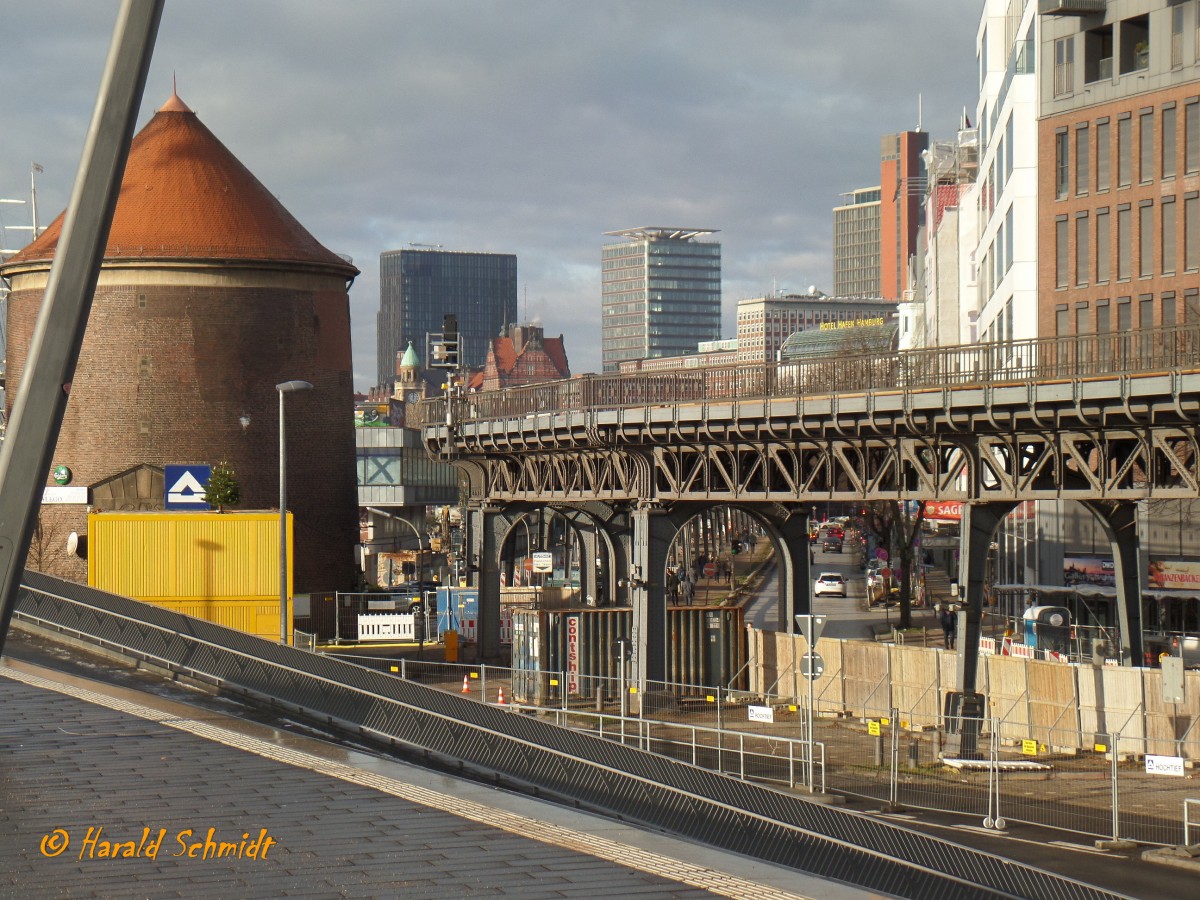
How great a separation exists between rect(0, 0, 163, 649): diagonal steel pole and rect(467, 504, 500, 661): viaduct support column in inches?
1821

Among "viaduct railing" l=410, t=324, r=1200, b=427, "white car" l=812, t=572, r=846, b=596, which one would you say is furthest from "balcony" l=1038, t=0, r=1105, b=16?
"white car" l=812, t=572, r=846, b=596

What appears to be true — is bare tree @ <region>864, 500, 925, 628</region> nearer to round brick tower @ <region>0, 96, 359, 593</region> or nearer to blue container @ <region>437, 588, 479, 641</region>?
blue container @ <region>437, 588, 479, 641</region>

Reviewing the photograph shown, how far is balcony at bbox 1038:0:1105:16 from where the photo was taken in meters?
55.2

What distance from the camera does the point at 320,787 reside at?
1639 centimetres

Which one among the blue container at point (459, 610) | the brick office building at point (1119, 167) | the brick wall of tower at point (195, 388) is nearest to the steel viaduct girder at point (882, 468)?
the blue container at point (459, 610)

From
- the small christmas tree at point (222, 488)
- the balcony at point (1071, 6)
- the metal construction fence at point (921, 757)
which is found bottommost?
the metal construction fence at point (921, 757)

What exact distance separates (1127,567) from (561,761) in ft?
68.0

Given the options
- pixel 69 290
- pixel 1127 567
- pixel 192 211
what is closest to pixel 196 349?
pixel 192 211

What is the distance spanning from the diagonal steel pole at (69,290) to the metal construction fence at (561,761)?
9.43 metres

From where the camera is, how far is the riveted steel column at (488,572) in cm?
5375

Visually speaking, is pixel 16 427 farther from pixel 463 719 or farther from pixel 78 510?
pixel 78 510

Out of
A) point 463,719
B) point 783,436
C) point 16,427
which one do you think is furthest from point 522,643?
point 16,427

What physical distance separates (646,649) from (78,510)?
3164 centimetres

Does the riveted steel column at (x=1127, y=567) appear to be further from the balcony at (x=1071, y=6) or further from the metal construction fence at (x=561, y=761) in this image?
the balcony at (x=1071, y=6)
